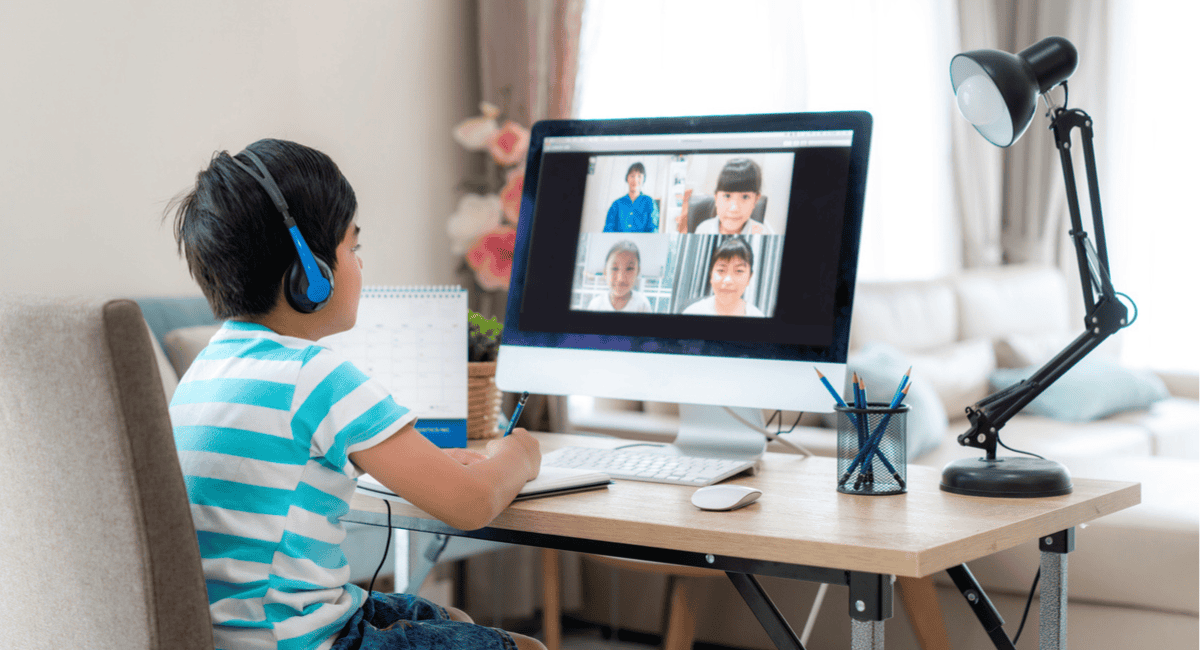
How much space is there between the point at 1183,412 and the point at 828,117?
9.87ft

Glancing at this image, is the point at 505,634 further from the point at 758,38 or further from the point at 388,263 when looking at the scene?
the point at 758,38

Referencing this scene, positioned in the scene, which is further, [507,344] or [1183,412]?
[1183,412]

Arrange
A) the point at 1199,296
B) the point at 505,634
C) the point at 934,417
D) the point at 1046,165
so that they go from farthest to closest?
the point at 1046,165 < the point at 1199,296 < the point at 934,417 < the point at 505,634

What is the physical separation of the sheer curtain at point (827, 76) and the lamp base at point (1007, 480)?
189 centimetres

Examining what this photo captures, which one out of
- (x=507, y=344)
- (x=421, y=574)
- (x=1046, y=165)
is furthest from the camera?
(x=1046, y=165)

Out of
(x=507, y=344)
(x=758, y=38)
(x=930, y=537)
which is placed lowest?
(x=930, y=537)

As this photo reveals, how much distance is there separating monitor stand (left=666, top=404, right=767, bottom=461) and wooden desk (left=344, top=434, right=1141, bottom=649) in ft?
0.32

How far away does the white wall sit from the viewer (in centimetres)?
201

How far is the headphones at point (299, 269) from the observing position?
1038 mm

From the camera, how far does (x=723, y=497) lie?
1.13m

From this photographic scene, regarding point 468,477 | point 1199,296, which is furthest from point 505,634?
point 1199,296

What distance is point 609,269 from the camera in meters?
1.50

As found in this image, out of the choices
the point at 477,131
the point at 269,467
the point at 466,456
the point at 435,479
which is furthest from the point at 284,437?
the point at 477,131

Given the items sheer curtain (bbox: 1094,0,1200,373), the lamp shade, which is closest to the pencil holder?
the lamp shade
